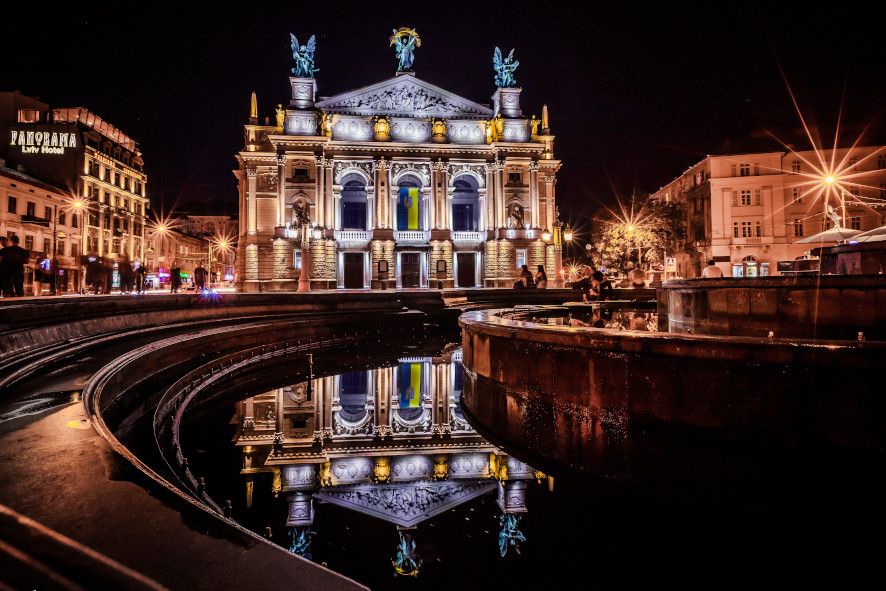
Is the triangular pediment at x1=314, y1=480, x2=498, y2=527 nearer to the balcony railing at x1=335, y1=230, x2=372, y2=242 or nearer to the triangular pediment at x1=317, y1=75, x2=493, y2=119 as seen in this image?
the balcony railing at x1=335, y1=230, x2=372, y2=242

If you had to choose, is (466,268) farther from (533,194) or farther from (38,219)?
(38,219)

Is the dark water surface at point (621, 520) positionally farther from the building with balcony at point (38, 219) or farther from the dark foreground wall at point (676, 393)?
Answer: the building with balcony at point (38, 219)

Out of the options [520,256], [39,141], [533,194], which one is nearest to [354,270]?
[520,256]

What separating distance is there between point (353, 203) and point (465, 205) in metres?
10.5

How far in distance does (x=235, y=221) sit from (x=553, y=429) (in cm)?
8814

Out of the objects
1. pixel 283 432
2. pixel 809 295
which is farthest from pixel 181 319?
pixel 809 295

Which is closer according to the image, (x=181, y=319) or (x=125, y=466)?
(x=125, y=466)

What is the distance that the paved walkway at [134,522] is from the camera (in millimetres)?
1608

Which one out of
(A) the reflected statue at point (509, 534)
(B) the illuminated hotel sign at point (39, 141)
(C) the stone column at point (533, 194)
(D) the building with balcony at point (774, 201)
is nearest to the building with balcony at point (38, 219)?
(B) the illuminated hotel sign at point (39, 141)

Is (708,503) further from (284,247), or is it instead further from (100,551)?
(284,247)

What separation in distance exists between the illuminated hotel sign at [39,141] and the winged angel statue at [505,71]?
1602 inches

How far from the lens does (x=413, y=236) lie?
135ft

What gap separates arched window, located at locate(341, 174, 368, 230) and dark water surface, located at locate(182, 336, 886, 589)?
39.4 metres

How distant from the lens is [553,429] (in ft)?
18.7
